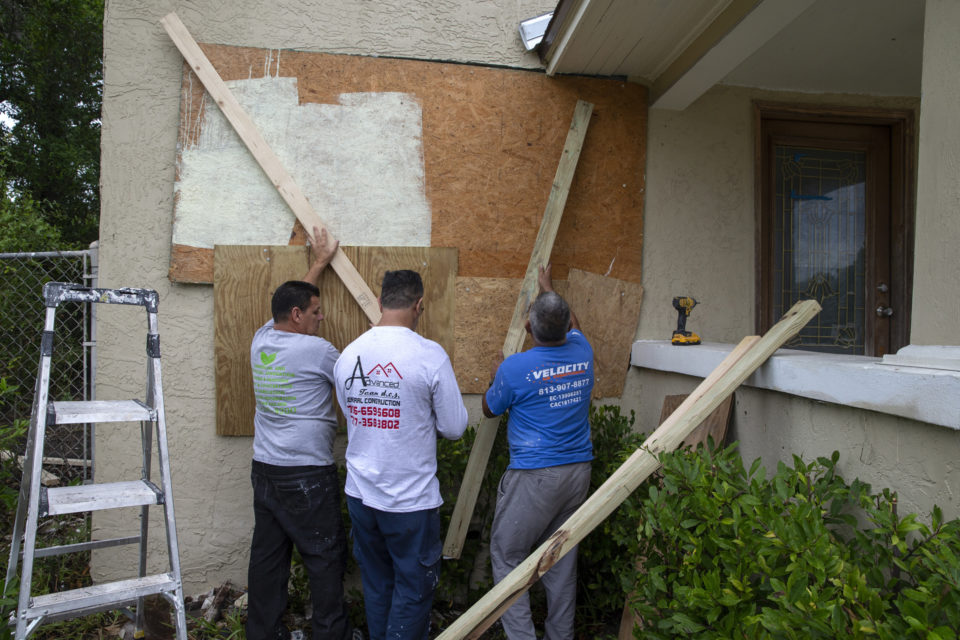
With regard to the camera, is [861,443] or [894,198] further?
[894,198]

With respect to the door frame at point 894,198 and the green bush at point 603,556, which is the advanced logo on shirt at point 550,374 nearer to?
the green bush at point 603,556

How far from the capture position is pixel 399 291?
2994 millimetres

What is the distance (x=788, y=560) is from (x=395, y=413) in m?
1.69

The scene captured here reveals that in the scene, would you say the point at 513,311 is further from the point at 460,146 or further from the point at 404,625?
the point at 404,625

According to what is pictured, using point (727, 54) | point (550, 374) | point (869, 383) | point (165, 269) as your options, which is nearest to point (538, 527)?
point (550, 374)

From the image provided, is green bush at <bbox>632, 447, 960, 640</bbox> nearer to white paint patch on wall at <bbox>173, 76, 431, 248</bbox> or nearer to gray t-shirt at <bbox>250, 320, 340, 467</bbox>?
gray t-shirt at <bbox>250, 320, 340, 467</bbox>

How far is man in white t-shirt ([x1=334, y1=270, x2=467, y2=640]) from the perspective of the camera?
2811 mm

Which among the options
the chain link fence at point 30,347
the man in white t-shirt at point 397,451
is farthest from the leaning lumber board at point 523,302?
the chain link fence at point 30,347

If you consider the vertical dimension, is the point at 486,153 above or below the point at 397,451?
above

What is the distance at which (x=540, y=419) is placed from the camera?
3119mm

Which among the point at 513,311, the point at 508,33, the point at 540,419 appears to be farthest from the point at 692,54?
the point at 540,419

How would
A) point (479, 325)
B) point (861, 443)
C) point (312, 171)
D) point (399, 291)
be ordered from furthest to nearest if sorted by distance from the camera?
point (479, 325)
point (312, 171)
point (399, 291)
point (861, 443)

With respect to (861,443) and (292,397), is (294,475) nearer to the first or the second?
(292,397)

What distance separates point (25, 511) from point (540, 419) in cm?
240
